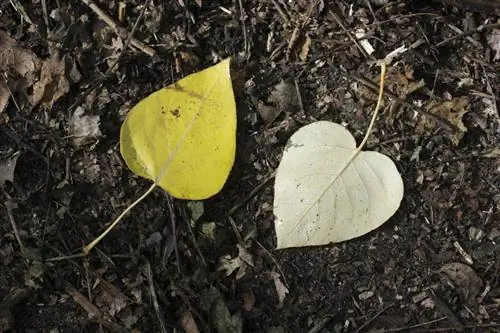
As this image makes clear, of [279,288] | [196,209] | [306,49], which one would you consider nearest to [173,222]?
[196,209]

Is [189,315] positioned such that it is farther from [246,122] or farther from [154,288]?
[246,122]

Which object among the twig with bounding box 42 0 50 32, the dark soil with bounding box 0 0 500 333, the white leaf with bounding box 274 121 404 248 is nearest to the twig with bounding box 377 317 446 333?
the dark soil with bounding box 0 0 500 333

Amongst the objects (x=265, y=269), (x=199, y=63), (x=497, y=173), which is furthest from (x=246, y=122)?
(x=497, y=173)

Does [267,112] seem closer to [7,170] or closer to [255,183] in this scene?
[255,183]

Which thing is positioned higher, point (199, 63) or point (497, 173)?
point (199, 63)

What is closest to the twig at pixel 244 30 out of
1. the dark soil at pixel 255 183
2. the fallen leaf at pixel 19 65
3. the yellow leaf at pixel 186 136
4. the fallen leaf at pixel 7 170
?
the dark soil at pixel 255 183

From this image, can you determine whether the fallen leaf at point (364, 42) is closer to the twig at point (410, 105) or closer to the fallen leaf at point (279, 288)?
the twig at point (410, 105)

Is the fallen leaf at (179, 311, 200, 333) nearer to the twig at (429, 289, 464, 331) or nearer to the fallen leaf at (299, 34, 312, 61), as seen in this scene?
the twig at (429, 289, 464, 331)
